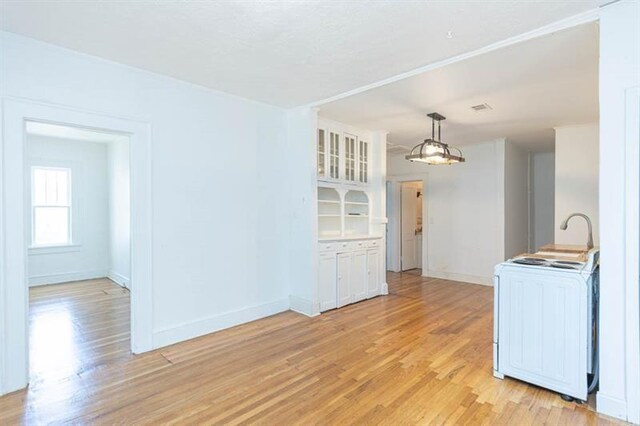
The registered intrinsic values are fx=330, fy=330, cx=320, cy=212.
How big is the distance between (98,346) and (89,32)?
2.98 m

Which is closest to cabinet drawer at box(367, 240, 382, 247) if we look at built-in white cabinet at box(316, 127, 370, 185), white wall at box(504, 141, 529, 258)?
built-in white cabinet at box(316, 127, 370, 185)

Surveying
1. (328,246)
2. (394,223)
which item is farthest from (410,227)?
(328,246)

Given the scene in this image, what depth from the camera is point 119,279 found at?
642cm

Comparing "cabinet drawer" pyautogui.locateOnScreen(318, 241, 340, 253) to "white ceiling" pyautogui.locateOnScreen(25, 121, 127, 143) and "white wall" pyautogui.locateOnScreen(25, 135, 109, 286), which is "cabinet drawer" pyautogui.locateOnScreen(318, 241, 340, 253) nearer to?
"white ceiling" pyautogui.locateOnScreen(25, 121, 127, 143)

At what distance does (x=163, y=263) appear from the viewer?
11.4 feet

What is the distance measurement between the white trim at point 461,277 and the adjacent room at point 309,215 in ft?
1.72

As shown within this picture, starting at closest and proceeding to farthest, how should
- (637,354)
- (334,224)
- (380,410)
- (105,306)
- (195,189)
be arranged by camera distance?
(637,354) → (380,410) → (195,189) → (105,306) → (334,224)

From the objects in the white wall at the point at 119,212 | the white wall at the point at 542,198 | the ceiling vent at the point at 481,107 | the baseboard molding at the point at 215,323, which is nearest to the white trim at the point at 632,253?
the ceiling vent at the point at 481,107

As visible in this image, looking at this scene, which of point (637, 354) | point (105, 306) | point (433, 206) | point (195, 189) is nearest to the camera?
point (637, 354)

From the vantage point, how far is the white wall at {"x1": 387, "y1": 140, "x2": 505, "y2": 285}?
20.5ft

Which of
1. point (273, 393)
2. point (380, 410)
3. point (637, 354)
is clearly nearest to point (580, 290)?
point (637, 354)

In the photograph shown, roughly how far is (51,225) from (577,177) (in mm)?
9528

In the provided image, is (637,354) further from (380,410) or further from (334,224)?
(334,224)

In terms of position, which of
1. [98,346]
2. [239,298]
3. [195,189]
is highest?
[195,189]
